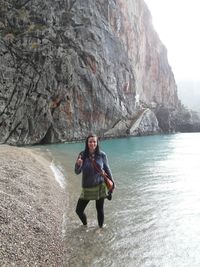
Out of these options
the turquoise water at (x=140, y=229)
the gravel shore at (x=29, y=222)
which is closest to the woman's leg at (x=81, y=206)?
the turquoise water at (x=140, y=229)

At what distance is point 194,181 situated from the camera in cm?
2294

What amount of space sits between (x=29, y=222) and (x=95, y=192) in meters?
2.27

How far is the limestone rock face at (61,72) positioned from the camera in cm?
6256

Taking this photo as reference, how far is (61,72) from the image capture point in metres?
69.2

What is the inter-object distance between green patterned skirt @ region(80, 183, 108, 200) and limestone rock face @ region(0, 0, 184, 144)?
4854cm

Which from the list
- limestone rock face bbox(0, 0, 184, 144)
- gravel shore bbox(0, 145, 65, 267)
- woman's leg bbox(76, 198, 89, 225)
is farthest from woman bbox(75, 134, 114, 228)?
limestone rock face bbox(0, 0, 184, 144)

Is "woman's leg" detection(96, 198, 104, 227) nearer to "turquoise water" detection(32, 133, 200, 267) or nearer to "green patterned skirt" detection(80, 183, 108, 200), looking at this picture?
"green patterned skirt" detection(80, 183, 108, 200)

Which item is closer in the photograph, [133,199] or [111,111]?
[133,199]

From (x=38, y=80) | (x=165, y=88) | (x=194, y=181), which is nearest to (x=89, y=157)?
(x=194, y=181)

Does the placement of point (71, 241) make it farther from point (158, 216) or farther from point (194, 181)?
point (194, 181)

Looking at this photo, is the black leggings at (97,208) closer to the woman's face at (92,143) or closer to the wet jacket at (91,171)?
the wet jacket at (91,171)

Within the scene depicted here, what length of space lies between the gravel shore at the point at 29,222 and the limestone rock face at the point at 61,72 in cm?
4383

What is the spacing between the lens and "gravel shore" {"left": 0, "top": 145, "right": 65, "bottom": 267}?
27.8 feet

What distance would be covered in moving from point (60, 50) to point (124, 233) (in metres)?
63.3
